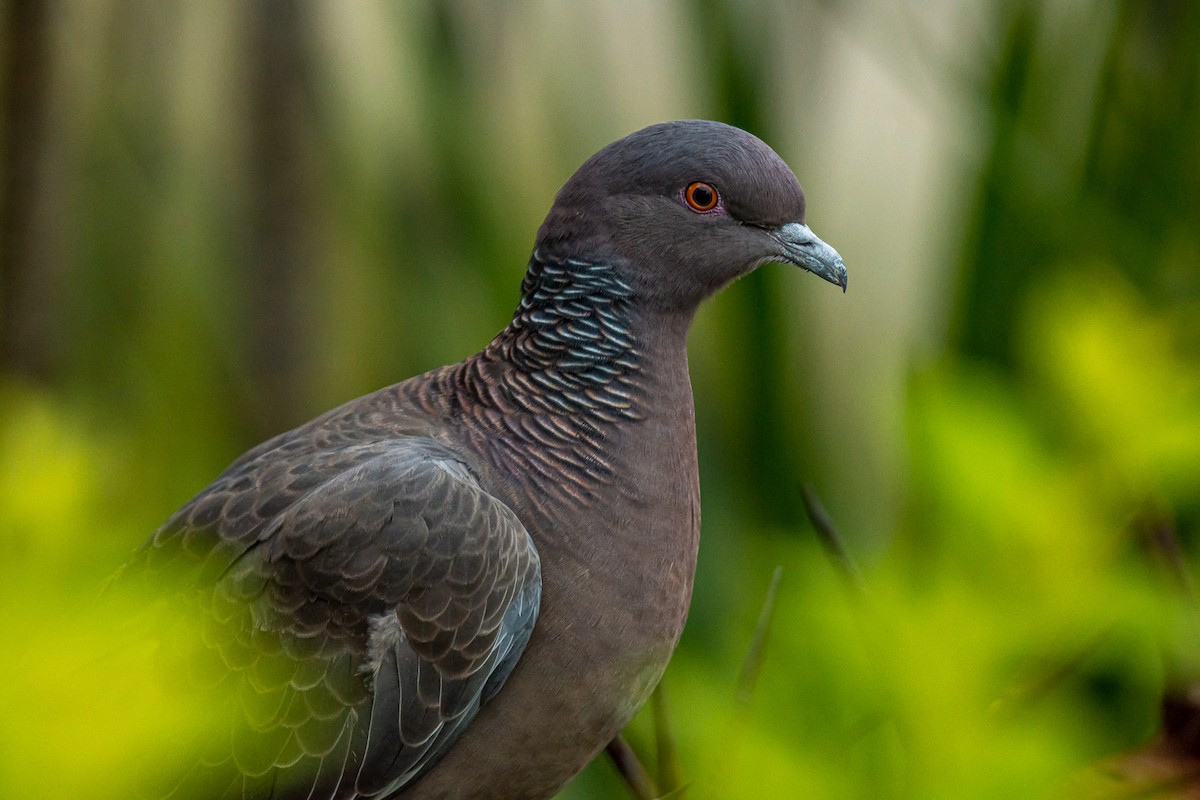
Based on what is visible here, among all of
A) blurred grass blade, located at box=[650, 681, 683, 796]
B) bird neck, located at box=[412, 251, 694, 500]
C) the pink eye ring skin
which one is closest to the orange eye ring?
the pink eye ring skin

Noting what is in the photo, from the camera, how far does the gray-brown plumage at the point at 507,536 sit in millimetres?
1530

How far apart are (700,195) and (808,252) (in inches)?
6.4

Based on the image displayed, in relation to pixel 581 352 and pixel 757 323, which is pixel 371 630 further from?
pixel 757 323

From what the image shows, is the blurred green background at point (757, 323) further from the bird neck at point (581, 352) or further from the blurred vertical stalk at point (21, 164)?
the bird neck at point (581, 352)

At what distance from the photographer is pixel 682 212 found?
1681 millimetres

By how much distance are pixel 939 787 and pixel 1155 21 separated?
2.21 meters

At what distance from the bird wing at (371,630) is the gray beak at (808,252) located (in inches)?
20.3

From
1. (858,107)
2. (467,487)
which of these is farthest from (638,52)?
(467,487)

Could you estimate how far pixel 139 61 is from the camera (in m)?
3.77

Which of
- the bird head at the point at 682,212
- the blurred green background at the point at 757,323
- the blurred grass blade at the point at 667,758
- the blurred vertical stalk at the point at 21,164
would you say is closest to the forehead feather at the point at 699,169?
the bird head at the point at 682,212

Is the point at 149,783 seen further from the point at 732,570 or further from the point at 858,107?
the point at 858,107

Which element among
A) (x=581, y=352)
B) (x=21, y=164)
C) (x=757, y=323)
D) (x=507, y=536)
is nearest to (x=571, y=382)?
(x=581, y=352)

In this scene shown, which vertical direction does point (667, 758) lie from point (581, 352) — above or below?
below

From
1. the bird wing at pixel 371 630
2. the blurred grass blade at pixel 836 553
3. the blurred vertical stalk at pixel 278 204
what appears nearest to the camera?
the blurred grass blade at pixel 836 553
